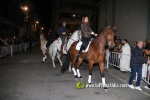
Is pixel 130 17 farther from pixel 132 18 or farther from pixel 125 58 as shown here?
pixel 125 58

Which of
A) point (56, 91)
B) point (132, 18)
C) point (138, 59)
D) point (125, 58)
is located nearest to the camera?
point (56, 91)

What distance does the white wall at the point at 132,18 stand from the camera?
2022 centimetres

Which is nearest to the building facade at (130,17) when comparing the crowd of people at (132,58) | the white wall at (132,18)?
the white wall at (132,18)

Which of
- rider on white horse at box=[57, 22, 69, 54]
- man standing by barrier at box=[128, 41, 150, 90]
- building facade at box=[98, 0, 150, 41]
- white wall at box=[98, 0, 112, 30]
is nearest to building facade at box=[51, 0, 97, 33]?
white wall at box=[98, 0, 112, 30]

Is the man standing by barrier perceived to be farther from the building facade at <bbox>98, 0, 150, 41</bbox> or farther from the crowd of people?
the building facade at <bbox>98, 0, 150, 41</bbox>

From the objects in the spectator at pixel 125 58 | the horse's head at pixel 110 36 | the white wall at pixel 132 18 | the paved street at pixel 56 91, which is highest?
the white wall at pixel 132 18

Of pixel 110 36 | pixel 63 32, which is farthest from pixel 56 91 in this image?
pixel 63 32

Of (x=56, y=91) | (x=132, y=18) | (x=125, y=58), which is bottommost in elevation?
(x=56, y=91)

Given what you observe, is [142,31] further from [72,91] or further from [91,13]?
[91,13]

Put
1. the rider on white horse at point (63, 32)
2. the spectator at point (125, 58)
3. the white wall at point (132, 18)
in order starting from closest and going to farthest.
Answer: the spectator at point (125, 58), the rider on white horse at point (63, 32), the white wall at point (132, 18)

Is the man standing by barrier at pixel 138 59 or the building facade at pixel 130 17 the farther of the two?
the building facade at pixel 130 17

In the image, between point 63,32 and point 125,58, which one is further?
point 63,32

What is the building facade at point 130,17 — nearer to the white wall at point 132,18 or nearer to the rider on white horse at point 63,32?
the white wall at point 132,18

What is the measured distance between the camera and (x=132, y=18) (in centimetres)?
2209
